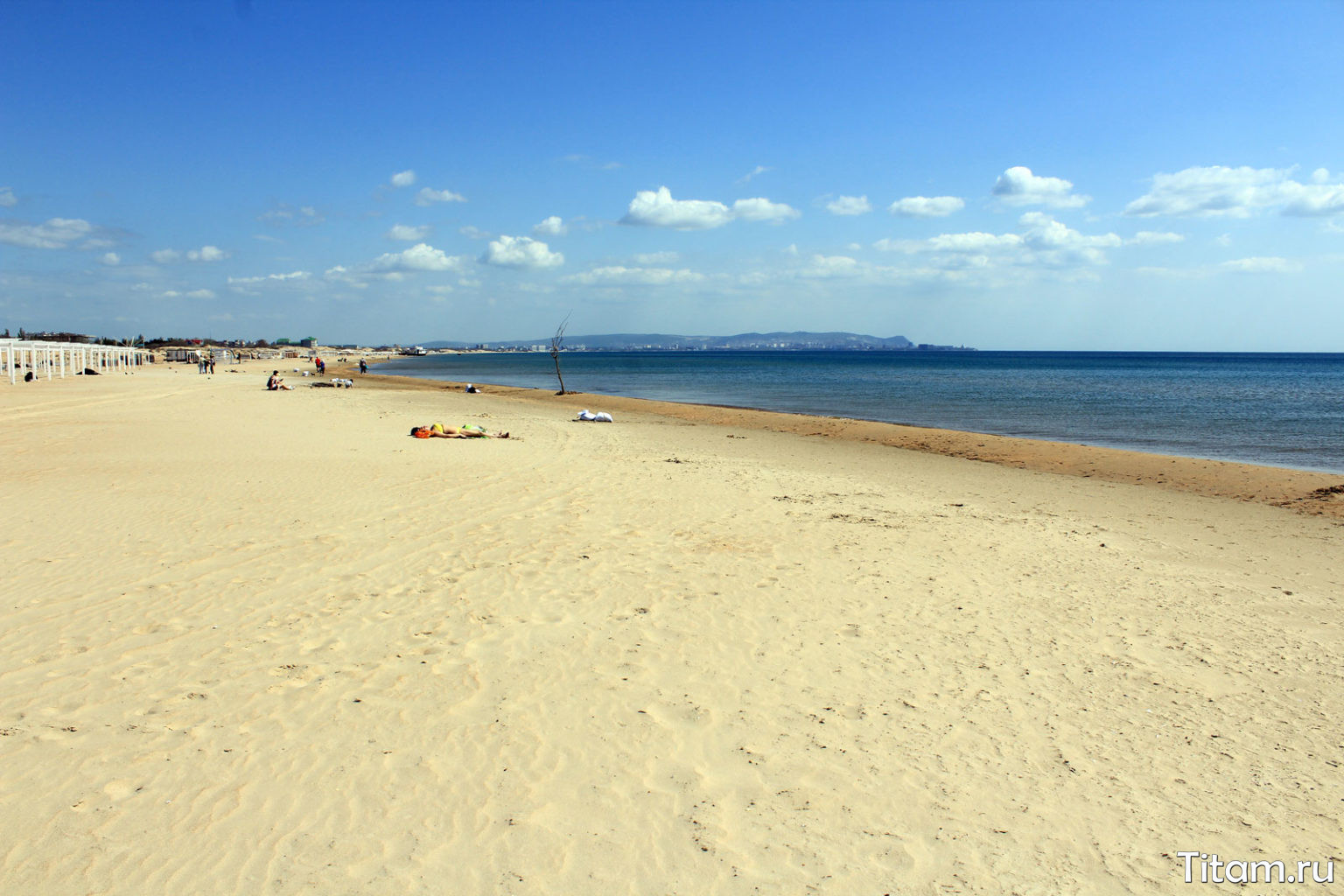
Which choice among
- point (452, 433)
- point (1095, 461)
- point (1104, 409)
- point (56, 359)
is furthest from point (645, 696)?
point (56, 359)

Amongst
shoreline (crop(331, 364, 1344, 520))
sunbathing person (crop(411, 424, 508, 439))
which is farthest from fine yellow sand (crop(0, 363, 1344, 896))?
sunbathing person (crop(411, 424, 508, 439))

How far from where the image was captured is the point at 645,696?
173 inches

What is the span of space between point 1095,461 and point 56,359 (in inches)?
2720

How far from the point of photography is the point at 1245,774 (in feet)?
12.2

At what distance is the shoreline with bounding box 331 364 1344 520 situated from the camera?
39.6 feet

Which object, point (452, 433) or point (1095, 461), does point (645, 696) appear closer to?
point (452, 433)

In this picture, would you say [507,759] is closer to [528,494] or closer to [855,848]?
[855,848]

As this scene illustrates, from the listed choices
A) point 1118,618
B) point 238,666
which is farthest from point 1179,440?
point 238,666

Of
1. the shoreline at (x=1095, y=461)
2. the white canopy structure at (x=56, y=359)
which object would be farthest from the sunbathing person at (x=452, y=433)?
the white canopy structure at (x=56, y=359)

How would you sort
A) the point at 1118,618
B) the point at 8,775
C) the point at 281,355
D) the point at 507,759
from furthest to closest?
the point at 281,355
the point at 1118,618
the point at 507,759
the point at 8,775

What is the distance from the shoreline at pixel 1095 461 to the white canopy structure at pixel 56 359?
35218 mm

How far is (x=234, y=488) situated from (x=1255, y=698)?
429 inches

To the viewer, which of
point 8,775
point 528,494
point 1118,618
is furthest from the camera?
point 528,494

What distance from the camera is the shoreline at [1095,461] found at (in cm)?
1206
